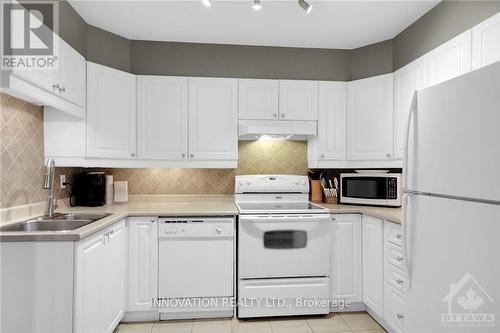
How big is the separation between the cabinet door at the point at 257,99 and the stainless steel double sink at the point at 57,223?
150 cm

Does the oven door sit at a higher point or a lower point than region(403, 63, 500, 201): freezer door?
lower

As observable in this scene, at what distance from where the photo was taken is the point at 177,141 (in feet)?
9.13

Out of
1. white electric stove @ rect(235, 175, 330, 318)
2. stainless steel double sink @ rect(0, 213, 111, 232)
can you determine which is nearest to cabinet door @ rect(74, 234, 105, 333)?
stainless steel double sink @ rect(0, 213, 111, 232)

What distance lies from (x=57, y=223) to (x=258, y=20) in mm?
2125

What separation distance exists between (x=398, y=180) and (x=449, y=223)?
1339 mm

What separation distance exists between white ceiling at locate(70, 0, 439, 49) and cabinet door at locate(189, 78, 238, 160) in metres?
0.43

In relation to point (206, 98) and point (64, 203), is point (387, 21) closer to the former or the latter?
point (206, 98)

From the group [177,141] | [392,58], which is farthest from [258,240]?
[392,58]

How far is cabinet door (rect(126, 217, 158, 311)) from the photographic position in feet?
7.93

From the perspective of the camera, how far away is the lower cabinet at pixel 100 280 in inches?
66.1

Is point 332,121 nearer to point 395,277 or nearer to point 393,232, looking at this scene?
point 393,232

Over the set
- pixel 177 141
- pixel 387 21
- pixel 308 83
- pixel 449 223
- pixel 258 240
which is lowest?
pixel 258 240

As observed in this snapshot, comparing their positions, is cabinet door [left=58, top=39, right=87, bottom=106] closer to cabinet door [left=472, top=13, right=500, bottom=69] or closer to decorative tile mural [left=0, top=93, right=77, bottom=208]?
decorative tile mural [left=0, top=93, right=77, bottom=208]

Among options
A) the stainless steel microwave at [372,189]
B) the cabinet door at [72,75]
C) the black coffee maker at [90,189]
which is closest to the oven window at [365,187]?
the stainless steel microwave at [372,189]
